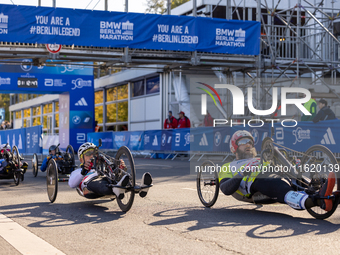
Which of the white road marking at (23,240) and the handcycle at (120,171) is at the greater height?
the handcycle at (120,171)

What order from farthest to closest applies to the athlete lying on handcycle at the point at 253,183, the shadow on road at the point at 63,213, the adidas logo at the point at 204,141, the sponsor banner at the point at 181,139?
the sponsor banner at the point at 181,139, the adidas logo at the point at 204,141, the shadow on road at the point at 63,213, the athlete lying on handcycle at the point at 253,183

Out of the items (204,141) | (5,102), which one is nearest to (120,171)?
(204,141)

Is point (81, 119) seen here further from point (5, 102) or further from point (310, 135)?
point (5, 102)

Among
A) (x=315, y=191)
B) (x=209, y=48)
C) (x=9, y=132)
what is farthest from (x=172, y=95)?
(x=315, y=191)

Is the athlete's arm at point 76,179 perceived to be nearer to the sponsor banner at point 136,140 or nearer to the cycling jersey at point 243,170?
the cycling jersey at point 243,170

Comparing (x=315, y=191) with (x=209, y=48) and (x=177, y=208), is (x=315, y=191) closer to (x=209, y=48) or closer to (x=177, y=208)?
(x=177, y=208)

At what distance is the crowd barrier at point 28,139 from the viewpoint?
2022 centimetres

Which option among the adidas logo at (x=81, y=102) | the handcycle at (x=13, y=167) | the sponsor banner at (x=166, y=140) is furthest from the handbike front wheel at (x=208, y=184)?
the adidas logo at (x=81, y=102)

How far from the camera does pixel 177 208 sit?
7387 millimetres

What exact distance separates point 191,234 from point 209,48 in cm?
1653

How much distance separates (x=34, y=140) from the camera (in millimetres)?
20906

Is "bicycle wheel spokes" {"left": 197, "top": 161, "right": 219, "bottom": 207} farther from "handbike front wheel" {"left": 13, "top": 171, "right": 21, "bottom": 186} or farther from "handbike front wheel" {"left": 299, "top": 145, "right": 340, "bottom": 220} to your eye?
"handbike front wheel" {"left": 13, "top": 171, "right": 21, "bottom": 186}

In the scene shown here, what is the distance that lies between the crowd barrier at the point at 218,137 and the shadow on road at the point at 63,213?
7623 mm

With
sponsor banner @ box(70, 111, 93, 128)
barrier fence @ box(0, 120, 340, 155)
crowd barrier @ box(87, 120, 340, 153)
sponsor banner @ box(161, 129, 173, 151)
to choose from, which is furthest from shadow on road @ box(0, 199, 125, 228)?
sponsor banner @ box(70, 111, 93, 128)
